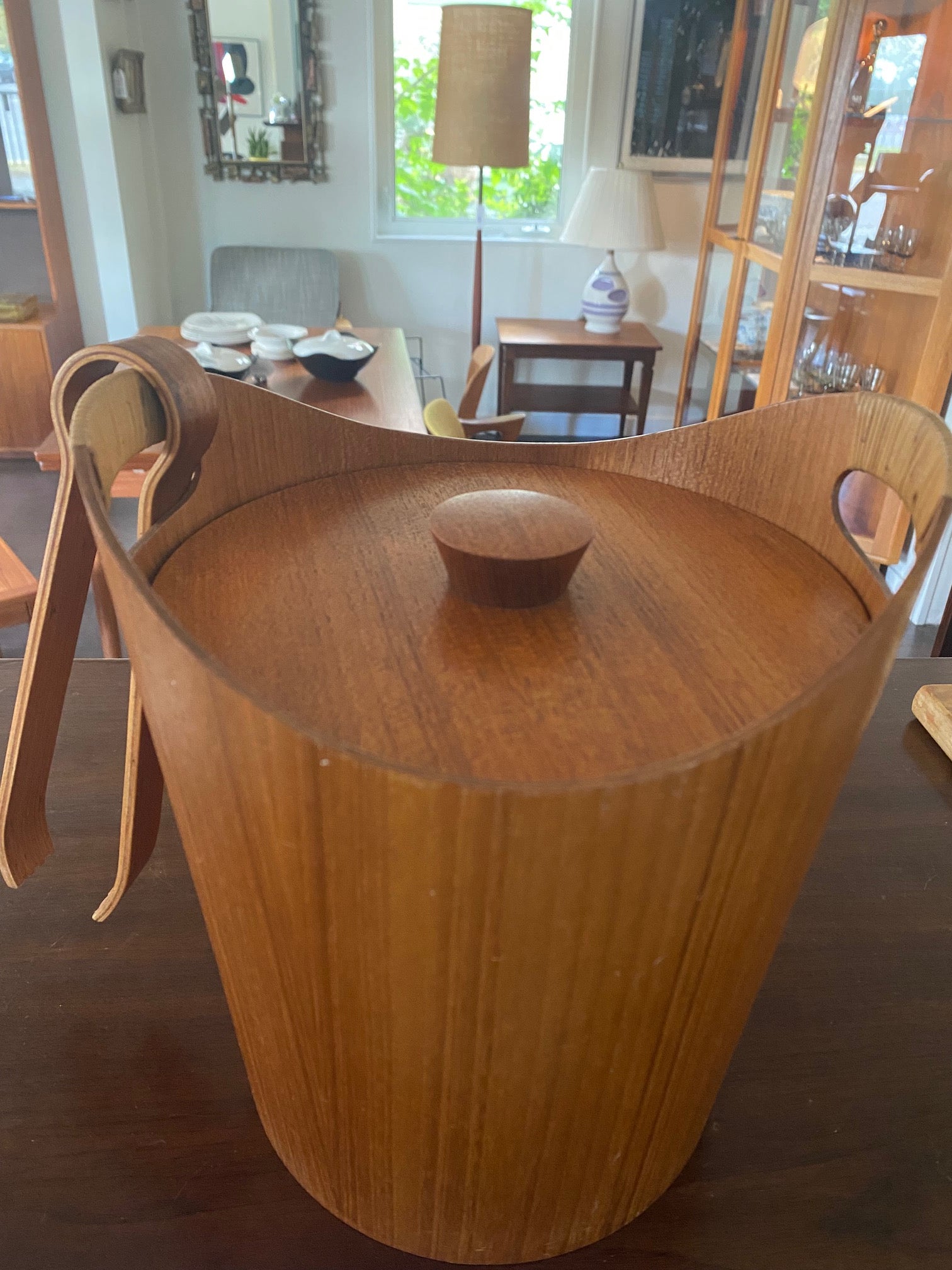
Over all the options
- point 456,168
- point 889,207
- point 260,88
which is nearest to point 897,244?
point 889,207

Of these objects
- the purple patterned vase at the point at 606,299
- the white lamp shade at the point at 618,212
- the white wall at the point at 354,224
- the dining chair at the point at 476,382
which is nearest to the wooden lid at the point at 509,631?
the dining chair at the point at 476,382

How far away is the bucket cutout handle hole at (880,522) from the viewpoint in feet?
7.47

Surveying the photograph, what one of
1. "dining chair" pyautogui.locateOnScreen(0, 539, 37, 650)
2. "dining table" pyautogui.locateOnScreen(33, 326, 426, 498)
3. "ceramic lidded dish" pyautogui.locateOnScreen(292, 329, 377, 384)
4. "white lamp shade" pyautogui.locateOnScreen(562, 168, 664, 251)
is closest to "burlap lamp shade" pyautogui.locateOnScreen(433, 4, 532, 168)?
"white lamp shade" pyautogui.locateOnScreen(562, 168, 664, 251)

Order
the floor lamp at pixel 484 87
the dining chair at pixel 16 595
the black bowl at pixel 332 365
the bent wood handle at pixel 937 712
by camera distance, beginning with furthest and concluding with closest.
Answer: the floor lamp at pixel 484 87
the black bowl at pixel 332 365
the dining chair at pixel 16 595
the bent wood handle at pixel 937 712

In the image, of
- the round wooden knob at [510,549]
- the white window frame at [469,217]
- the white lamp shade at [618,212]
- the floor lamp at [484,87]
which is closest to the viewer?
the round wooden knob at [510,549]

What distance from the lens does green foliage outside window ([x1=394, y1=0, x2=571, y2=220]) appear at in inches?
128

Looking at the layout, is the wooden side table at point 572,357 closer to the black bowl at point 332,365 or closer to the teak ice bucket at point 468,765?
the black bowl at point 332,365

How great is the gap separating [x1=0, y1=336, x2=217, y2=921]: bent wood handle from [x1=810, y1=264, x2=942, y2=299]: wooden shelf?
2191 mm

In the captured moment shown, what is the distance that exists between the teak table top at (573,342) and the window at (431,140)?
21.1 inches

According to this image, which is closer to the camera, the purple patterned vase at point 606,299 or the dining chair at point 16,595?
the dining chair at point 16,595

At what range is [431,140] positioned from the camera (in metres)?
3.42

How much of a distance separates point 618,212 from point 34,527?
2.24 metres

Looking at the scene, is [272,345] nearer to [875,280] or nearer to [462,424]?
[462,424]

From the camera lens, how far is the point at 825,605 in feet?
1.24
